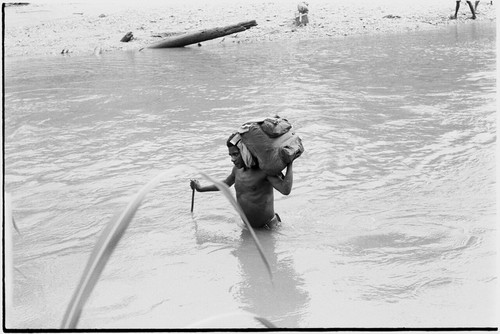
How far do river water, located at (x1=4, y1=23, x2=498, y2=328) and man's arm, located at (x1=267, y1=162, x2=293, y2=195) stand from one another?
389 mm

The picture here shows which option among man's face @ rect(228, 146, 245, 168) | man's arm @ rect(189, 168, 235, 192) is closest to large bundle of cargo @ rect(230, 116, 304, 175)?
man's face @ rect(228, 146, 245, 168)

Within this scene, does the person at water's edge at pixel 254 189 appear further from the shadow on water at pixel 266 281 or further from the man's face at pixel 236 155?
the shadow on water at pixel 266 281

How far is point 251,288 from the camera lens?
3473 millimetres

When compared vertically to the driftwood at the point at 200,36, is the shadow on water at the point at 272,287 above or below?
above

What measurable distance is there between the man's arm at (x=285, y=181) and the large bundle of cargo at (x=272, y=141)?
0.05 meters

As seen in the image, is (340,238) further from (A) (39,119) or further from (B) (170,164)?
(A) (39,119)

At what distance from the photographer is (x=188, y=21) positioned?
52.4 ft

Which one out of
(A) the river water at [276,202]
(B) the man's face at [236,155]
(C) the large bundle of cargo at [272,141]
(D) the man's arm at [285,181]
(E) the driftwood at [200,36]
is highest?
(C) the large bundle of cargo at [272,141]

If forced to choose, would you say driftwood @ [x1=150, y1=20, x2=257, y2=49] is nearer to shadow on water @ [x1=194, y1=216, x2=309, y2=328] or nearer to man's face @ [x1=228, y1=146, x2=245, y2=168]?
shadow on water @ [x1=194, y1=216, x2=309, y2=328]

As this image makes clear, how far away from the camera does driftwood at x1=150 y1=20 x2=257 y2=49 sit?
14273mm

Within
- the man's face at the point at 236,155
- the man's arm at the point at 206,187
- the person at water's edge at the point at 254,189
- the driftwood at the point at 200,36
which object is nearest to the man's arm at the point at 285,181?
the person at water's edge at the point at 254,189

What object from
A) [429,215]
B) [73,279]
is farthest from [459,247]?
[73,279]

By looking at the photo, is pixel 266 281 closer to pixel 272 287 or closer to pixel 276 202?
pixel 272 287

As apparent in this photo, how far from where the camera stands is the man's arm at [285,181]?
380 cm
